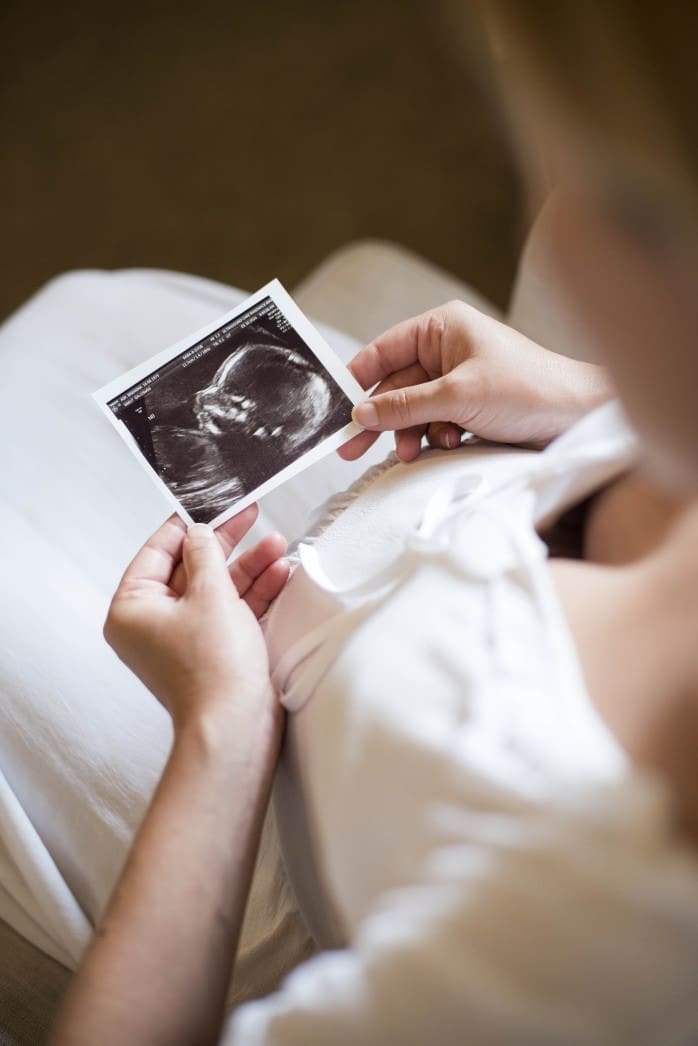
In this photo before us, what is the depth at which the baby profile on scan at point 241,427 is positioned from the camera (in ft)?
2.71

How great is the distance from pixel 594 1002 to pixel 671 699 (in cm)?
17

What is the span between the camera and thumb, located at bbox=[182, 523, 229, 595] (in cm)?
72

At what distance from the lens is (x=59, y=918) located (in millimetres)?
737

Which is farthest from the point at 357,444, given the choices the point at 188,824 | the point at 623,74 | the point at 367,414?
the point at 623,74

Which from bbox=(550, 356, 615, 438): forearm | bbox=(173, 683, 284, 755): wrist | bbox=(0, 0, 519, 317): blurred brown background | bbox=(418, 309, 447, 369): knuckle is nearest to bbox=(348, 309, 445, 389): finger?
bbox=(418, 309, 447, 369): knuckle

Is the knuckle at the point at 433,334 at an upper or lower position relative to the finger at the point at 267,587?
upper

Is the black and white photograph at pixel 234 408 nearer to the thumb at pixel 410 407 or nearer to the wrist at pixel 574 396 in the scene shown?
the thumb at pixel 410 407

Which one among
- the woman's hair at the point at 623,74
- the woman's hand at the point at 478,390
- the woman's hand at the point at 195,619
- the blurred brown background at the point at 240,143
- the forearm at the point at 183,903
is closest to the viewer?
the woman's hair at the point at 623,74

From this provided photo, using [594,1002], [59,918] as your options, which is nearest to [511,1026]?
[594,1002]

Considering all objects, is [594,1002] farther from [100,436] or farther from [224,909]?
[100,436]

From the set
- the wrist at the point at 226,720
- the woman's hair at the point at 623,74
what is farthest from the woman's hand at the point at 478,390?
the woman's hair at the point at 623,74

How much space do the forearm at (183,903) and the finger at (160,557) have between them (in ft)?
0.57

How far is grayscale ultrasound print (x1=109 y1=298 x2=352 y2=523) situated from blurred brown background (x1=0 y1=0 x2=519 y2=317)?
959 mm

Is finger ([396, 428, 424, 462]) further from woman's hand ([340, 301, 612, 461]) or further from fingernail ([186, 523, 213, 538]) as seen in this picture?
fingernail ([186, 523, 213, 538])
